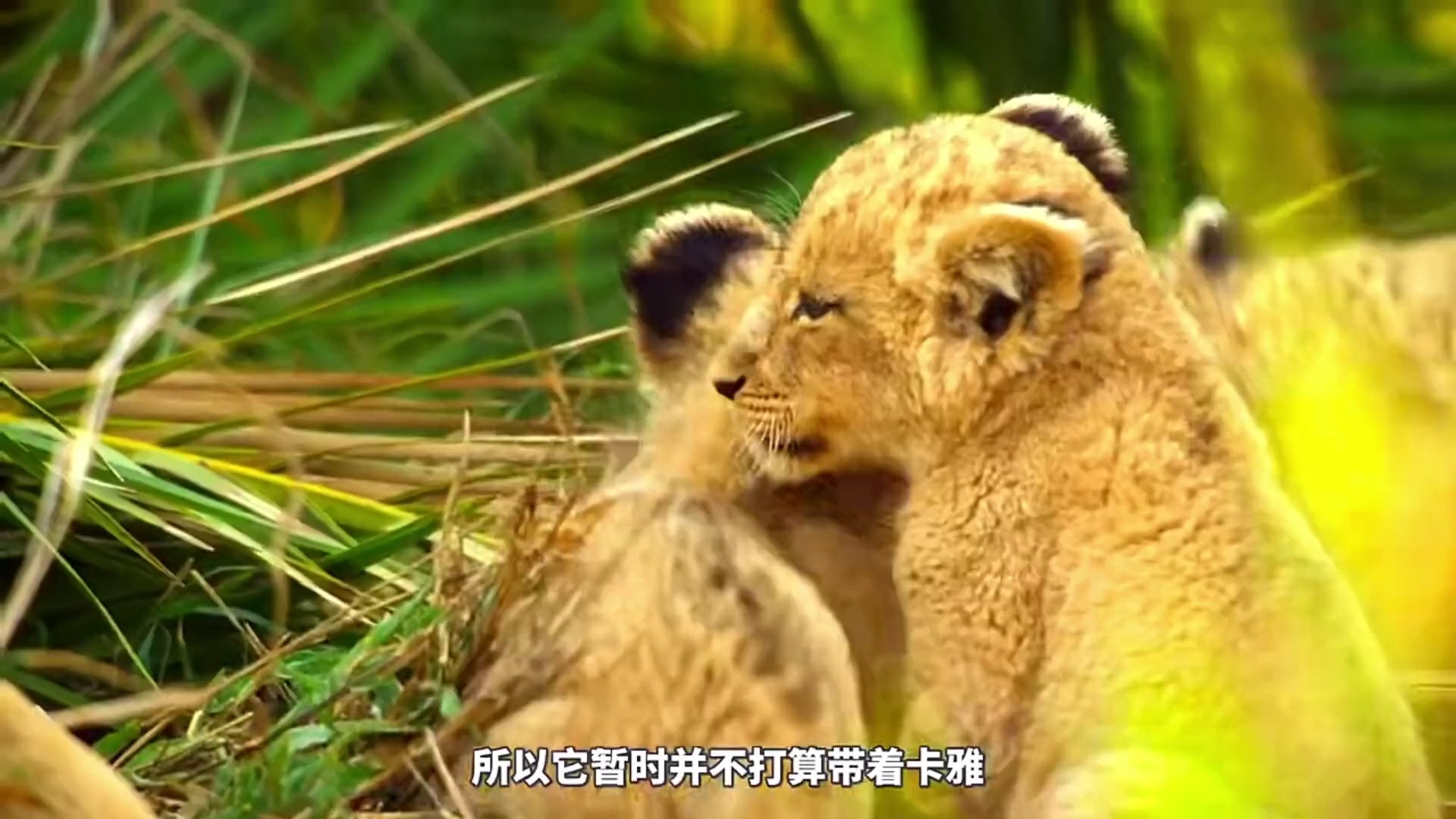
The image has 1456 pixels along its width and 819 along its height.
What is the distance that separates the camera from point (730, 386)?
829mm

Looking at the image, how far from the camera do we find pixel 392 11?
1060 millimetres

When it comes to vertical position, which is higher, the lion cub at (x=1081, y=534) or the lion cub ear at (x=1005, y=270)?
the lion cub ear at (x=1005, y=270)

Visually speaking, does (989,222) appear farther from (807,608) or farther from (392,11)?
(392,11)

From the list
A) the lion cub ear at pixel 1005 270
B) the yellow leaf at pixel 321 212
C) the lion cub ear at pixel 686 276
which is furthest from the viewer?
the yellow leaf at pixel 321 212

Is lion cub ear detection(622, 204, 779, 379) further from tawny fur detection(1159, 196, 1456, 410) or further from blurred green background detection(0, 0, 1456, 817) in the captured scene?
tawny fur detection(1159, 196, 1456, 410)

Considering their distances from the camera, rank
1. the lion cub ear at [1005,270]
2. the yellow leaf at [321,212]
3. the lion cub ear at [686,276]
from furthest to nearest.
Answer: the yellow leaf at [321,212] → the lion cub ear at [686,276] → the lion cub ear at [1005,270]

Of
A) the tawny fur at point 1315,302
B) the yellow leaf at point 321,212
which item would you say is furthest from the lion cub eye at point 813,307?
the yellow leaf at point 321,212

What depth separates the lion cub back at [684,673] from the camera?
789mm

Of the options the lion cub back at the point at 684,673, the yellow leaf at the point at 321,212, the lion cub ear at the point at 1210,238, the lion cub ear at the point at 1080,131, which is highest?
the yellow leaf at the point at 321,212

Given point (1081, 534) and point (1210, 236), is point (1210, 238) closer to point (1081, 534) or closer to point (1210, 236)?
point (1210, 236)

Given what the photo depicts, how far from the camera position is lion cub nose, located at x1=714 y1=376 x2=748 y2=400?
32.5 inches

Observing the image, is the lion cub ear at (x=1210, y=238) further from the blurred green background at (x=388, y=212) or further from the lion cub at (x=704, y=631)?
the lion cub at (x=704, y=631)

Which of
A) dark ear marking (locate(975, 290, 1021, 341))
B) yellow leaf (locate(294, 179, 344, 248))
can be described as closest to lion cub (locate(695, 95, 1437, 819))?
dark ear marking (locate(975, 290, 1021, 341))
